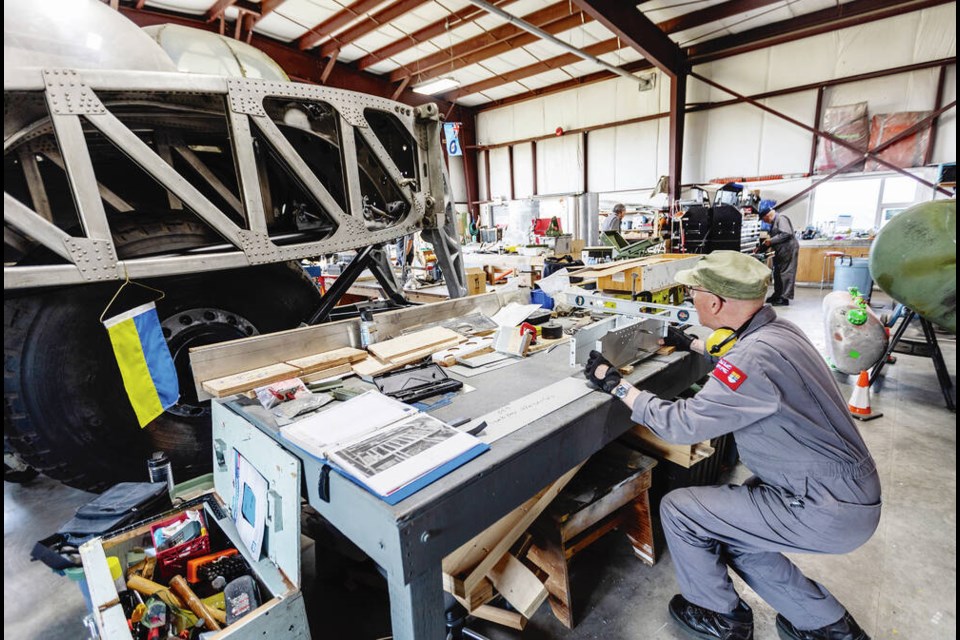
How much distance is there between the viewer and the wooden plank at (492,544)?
65.4 inches

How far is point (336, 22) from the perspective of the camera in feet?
25.9

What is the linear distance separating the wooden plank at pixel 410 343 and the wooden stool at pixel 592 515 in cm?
92

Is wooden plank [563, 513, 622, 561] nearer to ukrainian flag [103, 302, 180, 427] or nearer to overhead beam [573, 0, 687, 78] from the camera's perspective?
ukrainian flag [103, 302, 180, 427]

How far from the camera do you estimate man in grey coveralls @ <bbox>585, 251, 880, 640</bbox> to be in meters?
1.52

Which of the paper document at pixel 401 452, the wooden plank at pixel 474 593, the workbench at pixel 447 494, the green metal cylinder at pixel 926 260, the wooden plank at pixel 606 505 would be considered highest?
the green metal cylinder at pixel 926 260

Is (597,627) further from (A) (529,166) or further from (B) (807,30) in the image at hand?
(A) (529,166)

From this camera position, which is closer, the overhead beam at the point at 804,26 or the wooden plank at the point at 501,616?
the wooden plank at the point at 501,616

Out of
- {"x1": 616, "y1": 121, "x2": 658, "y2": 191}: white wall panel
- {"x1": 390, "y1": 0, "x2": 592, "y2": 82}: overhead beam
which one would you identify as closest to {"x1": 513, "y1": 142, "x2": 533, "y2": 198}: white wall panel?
{"x1": 616, "y1": 121, "x2": 658, "y2": 191}: white wall panel

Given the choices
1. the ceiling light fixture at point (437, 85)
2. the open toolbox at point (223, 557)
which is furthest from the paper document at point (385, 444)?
the ceiling light fixture at point (437, 85)

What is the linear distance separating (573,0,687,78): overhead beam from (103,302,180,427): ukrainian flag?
21.5ft

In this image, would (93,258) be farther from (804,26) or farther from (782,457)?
(804,26)

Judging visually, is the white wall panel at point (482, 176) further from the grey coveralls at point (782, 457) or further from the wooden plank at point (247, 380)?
the grey coveralls at point (782, 457)

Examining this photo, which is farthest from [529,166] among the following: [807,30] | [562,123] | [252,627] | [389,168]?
[252,627]

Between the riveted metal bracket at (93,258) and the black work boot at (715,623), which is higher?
the riveted metal bracket at (93,258)
